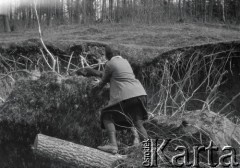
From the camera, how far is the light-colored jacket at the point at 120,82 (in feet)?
17.1

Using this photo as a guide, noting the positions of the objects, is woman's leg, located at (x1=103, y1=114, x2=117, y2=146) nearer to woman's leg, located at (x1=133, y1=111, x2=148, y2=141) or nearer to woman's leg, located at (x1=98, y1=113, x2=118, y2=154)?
woman's leg, located at (x1=98, y1=113, x2=118, y2=154)

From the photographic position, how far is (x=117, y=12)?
1455cm

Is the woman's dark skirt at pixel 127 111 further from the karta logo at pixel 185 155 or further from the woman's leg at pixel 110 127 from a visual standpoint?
the karta logo at pixel 185 155

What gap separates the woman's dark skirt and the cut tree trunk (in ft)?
1.60

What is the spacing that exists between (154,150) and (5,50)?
6368 millimetres

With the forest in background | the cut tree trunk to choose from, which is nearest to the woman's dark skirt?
the cut tree trunk

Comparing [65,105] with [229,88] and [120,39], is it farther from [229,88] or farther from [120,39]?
[120,39]

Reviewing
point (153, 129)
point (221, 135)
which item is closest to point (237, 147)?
point (221, 135)

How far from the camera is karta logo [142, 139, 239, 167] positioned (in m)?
4.48

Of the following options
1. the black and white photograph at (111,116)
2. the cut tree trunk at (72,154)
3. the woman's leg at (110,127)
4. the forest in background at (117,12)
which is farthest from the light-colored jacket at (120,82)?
the forest in background at (117,12)

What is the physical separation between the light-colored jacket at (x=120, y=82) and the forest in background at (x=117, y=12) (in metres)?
8.95

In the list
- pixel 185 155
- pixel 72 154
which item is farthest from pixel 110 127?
pixel 185 155

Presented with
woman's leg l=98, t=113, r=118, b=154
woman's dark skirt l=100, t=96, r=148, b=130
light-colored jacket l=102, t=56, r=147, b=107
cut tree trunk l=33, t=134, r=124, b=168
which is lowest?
cut tree trunk l=33, t=134, r=124, b=168

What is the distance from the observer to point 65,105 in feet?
19.8
